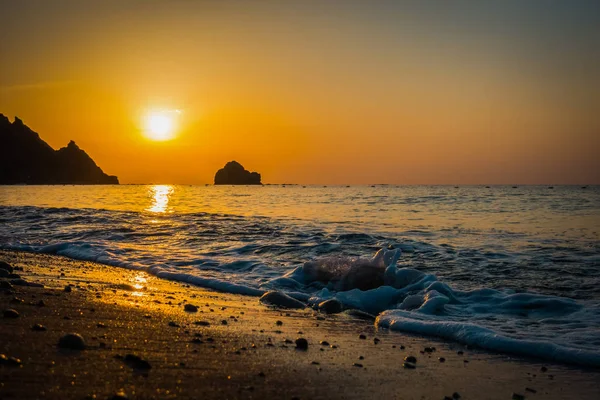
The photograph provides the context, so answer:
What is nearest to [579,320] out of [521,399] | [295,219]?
[521,399]

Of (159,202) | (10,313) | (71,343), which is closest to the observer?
(71,343)

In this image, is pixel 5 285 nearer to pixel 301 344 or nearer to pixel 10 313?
pixel 10 313

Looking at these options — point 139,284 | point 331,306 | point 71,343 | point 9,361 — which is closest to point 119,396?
point 9,361

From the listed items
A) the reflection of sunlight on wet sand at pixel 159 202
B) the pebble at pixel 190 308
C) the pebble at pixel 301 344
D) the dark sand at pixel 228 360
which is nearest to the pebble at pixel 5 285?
the dark sand at pixel 228 360

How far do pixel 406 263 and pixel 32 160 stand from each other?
180 m

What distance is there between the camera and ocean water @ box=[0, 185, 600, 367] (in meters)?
7.06

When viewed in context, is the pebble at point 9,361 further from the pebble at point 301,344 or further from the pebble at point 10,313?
the pebble at point 301,344

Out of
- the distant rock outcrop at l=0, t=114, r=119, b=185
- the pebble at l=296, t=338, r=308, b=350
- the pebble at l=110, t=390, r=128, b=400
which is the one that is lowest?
the pebble at l=296, t=338, r=308, b=350

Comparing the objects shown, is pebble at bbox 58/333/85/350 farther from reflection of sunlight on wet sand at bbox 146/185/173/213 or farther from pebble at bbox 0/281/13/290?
reflection of sunlight on wet sand at bbox 146/185/173/213

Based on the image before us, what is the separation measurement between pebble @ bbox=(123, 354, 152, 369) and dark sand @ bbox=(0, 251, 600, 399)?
2 cm

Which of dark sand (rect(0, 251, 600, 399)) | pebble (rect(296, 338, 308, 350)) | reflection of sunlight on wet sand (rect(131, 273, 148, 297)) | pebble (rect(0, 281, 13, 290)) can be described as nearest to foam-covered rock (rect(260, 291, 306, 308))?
dark sand (rect(0, 251, 600, 399))

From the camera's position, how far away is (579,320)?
7344 mm

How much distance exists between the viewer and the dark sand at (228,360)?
11.5 feet

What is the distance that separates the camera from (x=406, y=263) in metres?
12.8
